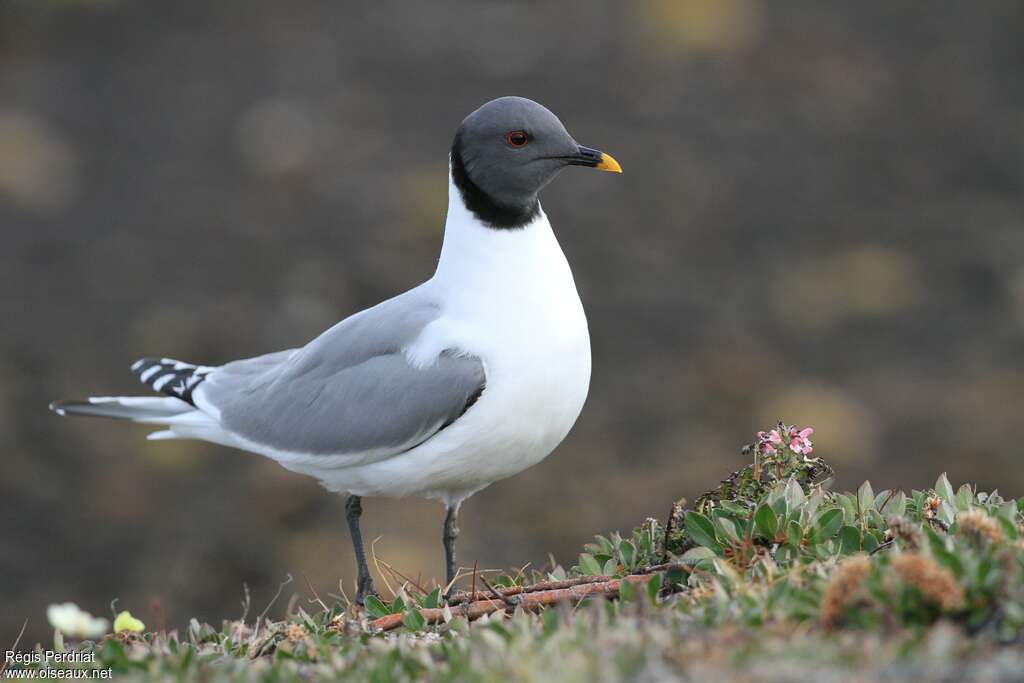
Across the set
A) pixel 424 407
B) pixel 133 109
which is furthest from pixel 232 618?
pixel 133 109

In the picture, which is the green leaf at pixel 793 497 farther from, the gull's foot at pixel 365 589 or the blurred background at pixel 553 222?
the blurred background at pixel 553 222

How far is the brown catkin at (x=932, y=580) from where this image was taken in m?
2.81

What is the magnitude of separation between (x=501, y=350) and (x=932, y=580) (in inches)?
82.7

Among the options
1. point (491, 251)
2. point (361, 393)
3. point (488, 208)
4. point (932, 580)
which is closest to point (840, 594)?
point (932, 580)

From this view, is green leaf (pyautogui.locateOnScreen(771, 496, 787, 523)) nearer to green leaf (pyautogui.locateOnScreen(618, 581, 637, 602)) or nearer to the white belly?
green leaf (pyautogui.locateOnScreen(618, 581, 637, 602))

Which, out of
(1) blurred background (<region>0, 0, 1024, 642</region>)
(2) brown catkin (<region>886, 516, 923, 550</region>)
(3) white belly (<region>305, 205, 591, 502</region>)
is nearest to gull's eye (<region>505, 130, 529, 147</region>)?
(3) white belly (<region>305, 205, 591, 502</region>)

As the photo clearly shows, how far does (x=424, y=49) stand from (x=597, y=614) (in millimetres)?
8784

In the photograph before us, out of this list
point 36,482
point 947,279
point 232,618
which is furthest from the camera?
point 947,279

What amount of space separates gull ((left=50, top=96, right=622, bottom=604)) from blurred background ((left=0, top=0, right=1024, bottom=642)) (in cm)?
285

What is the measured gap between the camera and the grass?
8.60ft

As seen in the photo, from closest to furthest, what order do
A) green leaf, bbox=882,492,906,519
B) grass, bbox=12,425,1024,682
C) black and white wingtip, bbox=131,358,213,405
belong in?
grass, bbox=12,425,1024,682
green leaf, bbox=882,492,906,519
black and white wingtip, bbox=131,358,213,405

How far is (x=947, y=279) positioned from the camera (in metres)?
9.74

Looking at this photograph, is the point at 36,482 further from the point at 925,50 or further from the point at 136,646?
the point at 925,50

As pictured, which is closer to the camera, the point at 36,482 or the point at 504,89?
the point at 36,482
